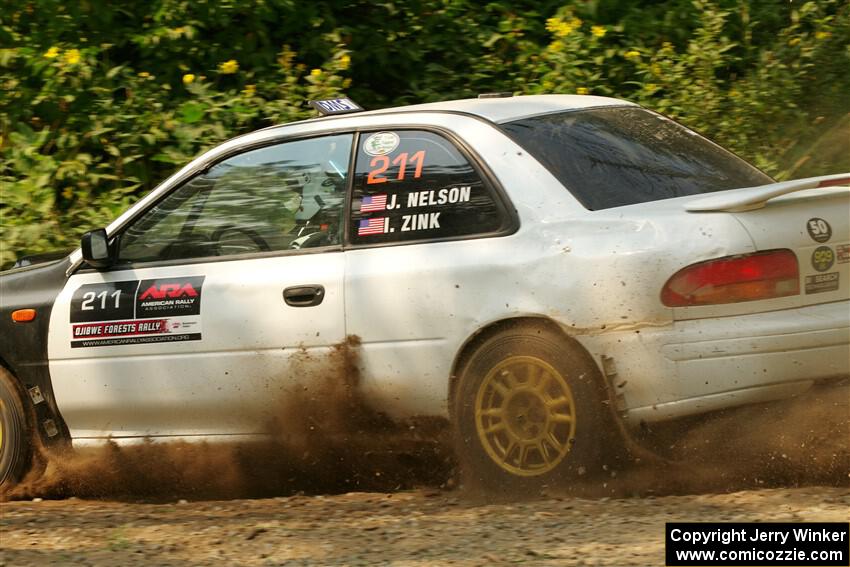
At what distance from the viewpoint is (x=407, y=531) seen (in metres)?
4.46

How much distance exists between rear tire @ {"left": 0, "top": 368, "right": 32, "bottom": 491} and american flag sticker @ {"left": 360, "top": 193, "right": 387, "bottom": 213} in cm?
203

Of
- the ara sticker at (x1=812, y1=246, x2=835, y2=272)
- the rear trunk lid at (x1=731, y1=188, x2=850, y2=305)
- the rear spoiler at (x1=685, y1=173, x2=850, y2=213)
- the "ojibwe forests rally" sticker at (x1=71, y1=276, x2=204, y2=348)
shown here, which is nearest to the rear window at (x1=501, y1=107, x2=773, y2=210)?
the rear spoiler at (x1=685, y1=173, x2=850, y2=213)

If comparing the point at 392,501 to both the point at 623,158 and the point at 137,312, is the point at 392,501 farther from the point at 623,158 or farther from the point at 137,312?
the point at 623,158

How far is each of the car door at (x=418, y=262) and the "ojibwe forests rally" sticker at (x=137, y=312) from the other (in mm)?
806

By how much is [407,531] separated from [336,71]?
241 inches

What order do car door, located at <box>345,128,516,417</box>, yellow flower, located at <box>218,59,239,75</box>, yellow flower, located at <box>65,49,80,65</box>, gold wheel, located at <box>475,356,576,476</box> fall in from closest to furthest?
gold wheel, located at <box>475,356,576,476</box>, car door, located at <box>345,128,516,417</box>, yellow flower, located at <box>65,49,80,65</box>, yellow flower, located at <box>218,59,239,75</box>

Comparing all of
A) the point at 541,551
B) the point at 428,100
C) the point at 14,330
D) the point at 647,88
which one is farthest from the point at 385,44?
the point at 541,551

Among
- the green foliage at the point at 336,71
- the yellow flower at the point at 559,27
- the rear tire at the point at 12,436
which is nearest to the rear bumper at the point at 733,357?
the rear tire at the point at 12,436

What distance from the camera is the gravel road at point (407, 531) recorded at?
159 inches

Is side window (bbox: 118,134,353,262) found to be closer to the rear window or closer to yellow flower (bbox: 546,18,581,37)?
the rear window

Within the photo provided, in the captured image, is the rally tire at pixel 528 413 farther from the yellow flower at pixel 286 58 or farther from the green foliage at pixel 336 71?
the yellow flower at pixel 286 58

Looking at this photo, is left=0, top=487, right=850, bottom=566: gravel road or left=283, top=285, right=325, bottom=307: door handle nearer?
left=0, top=487, right=850, bottom=566: gravel road

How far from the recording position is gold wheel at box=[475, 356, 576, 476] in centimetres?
477

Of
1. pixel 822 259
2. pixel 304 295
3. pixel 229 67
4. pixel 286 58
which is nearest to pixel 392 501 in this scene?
pixel 304 295
